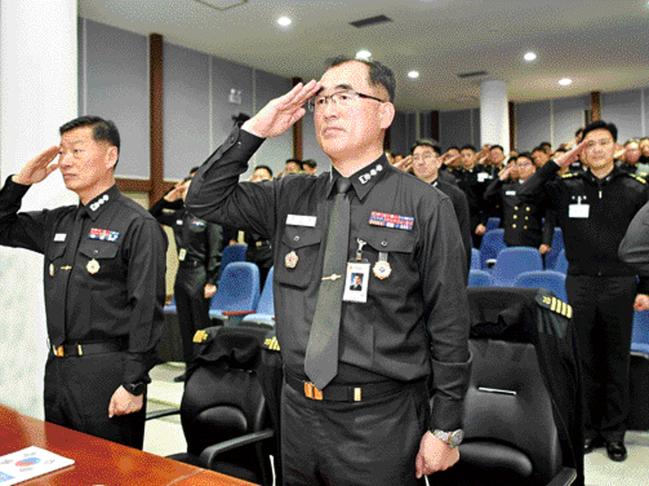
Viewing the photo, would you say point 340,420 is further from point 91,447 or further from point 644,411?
point 644,411

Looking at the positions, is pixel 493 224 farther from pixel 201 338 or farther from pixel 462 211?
pixel 201 338

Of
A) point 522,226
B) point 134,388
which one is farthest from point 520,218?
point 134,388

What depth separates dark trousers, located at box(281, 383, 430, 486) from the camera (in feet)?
5.32

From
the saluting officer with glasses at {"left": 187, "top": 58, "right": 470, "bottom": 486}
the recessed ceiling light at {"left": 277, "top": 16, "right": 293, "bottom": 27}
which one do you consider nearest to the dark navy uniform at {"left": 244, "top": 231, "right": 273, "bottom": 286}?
the recessed ceiling light at {"left": 277, "top": 16, "right": 293, "bottom": 27}

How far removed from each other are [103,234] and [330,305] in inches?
44.8

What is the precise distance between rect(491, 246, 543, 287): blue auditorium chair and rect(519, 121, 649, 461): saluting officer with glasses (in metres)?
1.65

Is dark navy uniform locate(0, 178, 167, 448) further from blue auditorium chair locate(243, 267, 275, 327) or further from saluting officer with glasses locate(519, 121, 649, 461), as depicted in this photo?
blue auditorium chair locate(243, 267, 275, 327)

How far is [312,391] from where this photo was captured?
166cm

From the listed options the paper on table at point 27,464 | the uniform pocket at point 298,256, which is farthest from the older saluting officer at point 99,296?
the uniform pocket at point 298,256

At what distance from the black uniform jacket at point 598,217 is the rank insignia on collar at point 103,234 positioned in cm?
247

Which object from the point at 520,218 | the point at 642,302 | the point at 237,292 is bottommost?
the point at 237,292

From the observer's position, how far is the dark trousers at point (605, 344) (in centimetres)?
340

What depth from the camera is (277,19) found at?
820 cm

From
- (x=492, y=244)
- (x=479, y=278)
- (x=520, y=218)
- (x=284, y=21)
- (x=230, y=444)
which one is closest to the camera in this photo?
(x=230, y=444)
